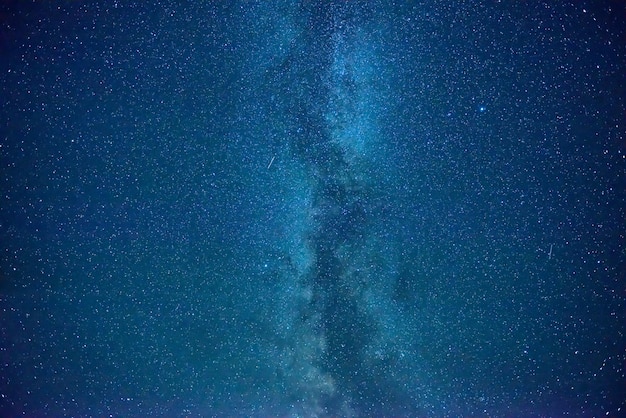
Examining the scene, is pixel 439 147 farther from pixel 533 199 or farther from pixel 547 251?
pixel 547 251

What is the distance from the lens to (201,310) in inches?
35.2

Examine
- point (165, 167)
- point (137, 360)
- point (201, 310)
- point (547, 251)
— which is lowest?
point (137, 360)

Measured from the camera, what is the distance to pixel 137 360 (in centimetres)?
91

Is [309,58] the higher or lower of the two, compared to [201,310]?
higher

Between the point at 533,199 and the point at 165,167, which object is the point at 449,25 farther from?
the point at 165,167

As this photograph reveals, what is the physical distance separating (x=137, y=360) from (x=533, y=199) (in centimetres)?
112

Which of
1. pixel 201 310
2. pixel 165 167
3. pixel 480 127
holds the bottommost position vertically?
pixel 201 310

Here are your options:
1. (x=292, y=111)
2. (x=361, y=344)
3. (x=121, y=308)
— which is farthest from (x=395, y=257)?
(x=121, y=308)

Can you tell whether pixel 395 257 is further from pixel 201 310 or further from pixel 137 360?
pixel 137 360

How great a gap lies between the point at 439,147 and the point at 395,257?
304mm

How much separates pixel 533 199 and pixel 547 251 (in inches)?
5.6

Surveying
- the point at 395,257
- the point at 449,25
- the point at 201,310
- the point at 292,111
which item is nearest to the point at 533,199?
the point at 395,257

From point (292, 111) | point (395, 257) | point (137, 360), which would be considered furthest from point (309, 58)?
point (137, 360)

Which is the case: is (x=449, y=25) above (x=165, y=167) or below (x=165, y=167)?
above
